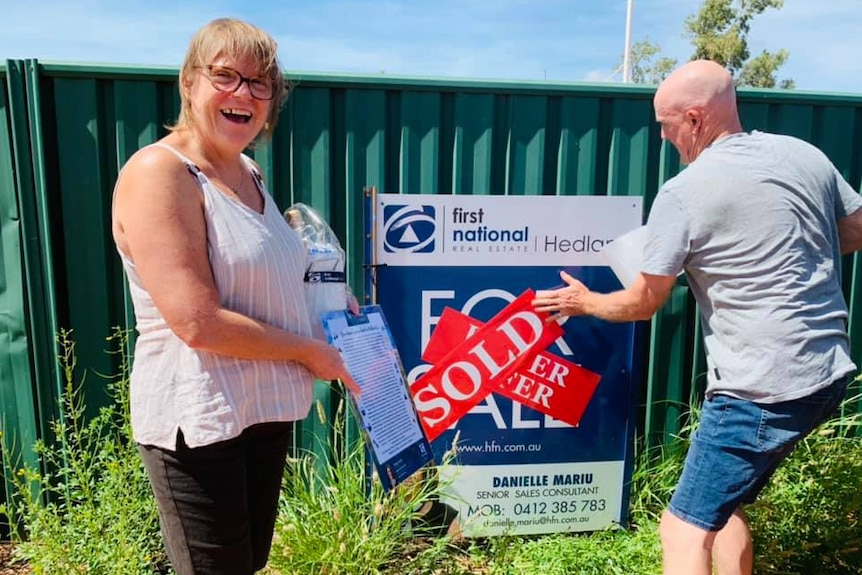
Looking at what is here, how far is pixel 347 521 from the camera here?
2.71 m

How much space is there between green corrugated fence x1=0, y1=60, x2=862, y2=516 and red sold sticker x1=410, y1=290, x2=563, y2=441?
493mm

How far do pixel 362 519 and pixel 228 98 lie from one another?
181 centimetres

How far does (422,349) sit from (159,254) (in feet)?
5.36

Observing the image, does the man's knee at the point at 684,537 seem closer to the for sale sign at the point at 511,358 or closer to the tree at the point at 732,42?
the for sale sign at the point at 511,358

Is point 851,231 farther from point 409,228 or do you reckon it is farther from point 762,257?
point 409,228

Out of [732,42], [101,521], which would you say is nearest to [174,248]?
[101,521]

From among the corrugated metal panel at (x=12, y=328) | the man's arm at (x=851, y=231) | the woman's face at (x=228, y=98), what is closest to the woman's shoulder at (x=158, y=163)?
the woman's face at (x=228, y=98)

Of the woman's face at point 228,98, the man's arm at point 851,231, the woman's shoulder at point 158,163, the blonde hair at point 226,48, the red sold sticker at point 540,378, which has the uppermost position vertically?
the blonde hair at point 226,48

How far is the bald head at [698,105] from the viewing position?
2.26 meters

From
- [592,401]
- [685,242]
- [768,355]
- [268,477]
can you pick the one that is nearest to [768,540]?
[592,401]

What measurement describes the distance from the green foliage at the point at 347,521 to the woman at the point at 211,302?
859 millimetres

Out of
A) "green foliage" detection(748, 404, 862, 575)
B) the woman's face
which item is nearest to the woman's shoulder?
the woman's face

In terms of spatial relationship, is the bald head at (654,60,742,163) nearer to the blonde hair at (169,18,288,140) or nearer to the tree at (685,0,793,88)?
the blonde hair at (169,18,288,140)

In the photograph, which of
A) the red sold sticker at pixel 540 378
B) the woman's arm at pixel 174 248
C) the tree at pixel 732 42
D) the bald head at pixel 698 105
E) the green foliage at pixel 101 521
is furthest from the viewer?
the tree at pixel 732 42
